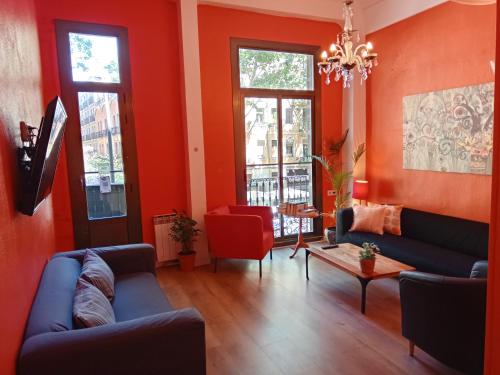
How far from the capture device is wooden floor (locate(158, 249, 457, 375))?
2543 mm

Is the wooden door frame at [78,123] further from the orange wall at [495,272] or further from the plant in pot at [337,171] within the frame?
the orange wall at [495,272]

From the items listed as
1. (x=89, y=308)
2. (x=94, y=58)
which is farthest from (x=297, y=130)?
(x=89, y=308)

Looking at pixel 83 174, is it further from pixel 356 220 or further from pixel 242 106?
pixel 356 220

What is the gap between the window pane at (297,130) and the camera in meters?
5.41

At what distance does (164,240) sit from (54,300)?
8.52ft

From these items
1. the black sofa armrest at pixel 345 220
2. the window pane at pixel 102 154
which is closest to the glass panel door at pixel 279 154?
the black sofa armrest at pixel 345 220

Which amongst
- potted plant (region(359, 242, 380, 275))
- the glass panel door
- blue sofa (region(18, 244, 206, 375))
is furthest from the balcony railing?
blue sofa (region(18, 244, 206, 375))

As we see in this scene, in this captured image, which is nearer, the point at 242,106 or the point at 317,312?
the point at 317,312

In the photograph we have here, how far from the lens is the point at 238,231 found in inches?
170

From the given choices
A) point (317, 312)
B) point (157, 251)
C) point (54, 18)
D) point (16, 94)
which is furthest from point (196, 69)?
point (317, 312)

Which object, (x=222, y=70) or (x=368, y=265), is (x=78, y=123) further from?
(x=368, y=265)

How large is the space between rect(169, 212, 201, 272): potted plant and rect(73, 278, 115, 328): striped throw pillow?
6.75 ft

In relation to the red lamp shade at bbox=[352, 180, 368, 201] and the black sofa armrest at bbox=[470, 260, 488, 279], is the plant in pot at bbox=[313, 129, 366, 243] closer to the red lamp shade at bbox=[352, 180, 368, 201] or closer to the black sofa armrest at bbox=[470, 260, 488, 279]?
the red lamp shade at bbox=[352, 180, 368, 201]

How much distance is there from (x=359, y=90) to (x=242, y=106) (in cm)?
189
